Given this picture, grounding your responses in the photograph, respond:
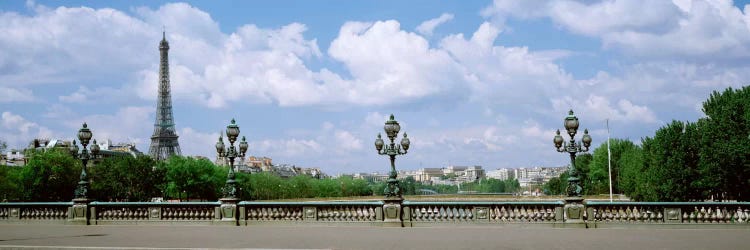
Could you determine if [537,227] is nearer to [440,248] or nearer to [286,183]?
[440,248]

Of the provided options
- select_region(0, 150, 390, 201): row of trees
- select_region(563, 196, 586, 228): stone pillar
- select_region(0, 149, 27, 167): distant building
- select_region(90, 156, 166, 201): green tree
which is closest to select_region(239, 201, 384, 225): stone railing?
select_region(563, 196, 586, 228): stone pillar

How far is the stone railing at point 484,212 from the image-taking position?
27.8 m

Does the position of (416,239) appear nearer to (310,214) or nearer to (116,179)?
(310,214)

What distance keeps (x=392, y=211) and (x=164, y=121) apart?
13551cm

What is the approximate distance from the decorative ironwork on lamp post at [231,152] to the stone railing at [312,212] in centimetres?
82

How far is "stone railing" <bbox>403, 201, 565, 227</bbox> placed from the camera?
27.8 meters

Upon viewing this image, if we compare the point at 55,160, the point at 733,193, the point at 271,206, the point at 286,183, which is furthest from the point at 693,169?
the point at 286,183

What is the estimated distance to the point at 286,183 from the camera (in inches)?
6590

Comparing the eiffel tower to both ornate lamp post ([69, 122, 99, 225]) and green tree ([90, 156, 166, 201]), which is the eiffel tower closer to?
green tree ([90, 156, 166, 201])

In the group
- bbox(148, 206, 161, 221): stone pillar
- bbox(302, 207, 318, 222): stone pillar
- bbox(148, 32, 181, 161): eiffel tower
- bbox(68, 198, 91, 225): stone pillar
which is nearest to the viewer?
bbox(302, 207, 318, 222): stone pillar

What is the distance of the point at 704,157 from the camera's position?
54625mm

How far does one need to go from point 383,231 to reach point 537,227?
241 inches

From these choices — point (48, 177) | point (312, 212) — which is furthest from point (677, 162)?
point (48, 177)

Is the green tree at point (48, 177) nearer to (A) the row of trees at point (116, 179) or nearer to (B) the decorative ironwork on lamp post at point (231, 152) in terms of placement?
(A) the row of trees at point (116, 179)
